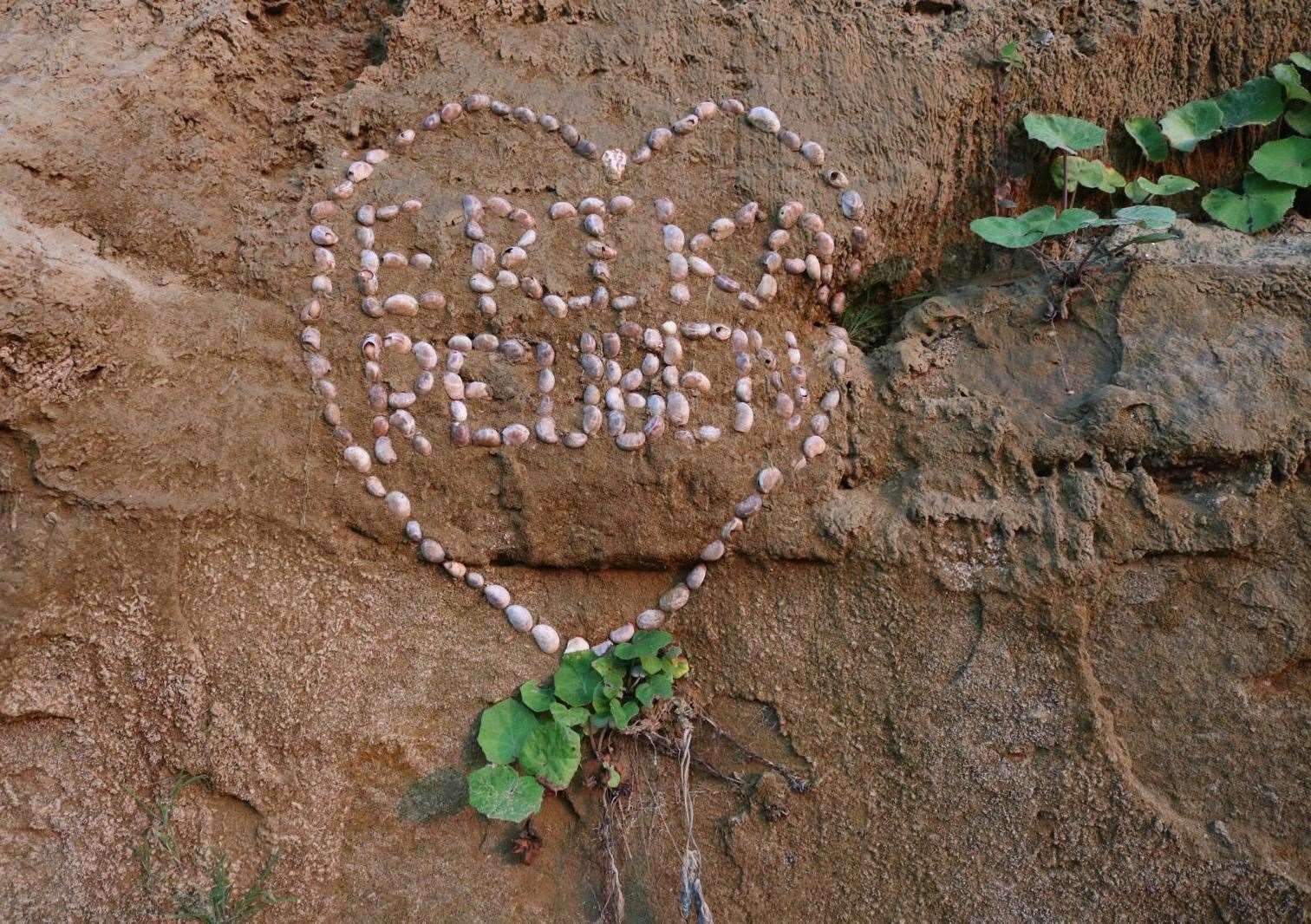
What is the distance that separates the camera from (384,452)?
96.1 inches

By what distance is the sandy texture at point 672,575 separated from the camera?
2.20 m

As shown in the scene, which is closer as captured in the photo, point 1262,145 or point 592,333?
point 592,333

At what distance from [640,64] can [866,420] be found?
109cm

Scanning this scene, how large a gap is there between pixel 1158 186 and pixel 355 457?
6.71 ft

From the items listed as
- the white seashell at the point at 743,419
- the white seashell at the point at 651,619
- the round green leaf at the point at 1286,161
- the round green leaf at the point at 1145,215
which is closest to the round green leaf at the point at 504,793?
the white seashell at the point at 651,619

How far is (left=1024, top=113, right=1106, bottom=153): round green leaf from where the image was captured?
2635 millimetres

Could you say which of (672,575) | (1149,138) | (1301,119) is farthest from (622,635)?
(1301,119)

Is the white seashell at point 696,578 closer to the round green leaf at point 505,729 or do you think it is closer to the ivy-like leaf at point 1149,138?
the round green leaf at point 505,729

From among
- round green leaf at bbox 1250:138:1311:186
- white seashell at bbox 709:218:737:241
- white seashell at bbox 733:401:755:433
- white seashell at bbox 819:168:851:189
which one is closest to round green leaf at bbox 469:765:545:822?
white seashell at bbox 733:401:755:433

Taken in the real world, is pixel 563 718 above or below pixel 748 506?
below

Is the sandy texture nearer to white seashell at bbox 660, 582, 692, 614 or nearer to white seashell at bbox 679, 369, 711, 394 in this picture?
white seashell at bbox 660, 582, 692, 614

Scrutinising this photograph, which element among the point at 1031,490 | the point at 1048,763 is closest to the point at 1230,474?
the point at 1031,490

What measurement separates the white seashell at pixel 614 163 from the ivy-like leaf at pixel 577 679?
3.80 ft

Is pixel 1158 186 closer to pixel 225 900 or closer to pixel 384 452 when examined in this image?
pixel 384 452
